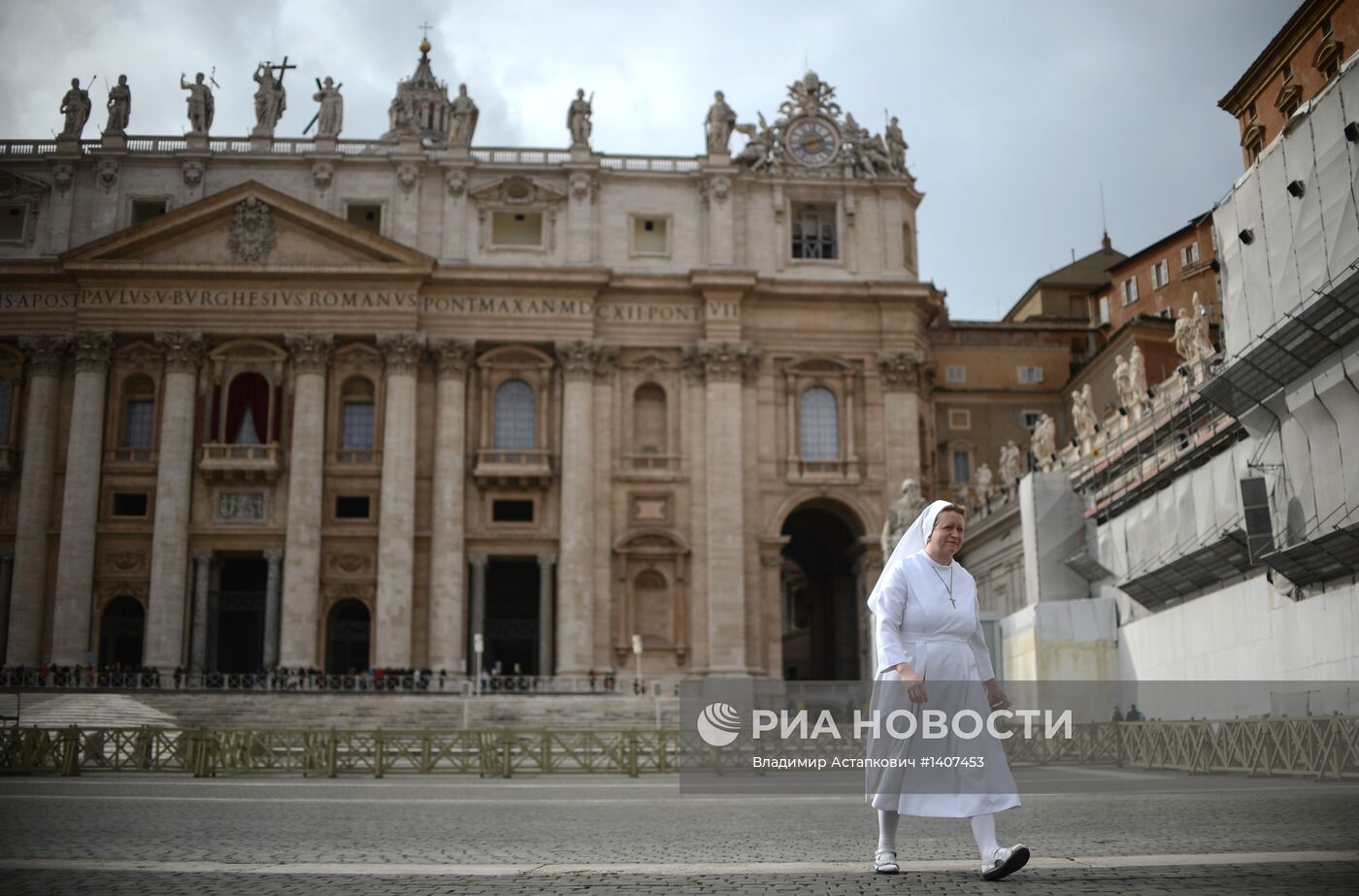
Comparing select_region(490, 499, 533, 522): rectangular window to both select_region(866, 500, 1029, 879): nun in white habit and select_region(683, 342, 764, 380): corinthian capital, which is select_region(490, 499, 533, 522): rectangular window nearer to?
select_region(683, 342, 764, 380): corinthian capital

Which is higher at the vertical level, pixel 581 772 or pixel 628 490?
pixel 628 490

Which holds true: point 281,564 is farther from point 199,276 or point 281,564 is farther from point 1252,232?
point 1252,232

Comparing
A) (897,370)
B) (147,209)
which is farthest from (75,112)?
(897,370)

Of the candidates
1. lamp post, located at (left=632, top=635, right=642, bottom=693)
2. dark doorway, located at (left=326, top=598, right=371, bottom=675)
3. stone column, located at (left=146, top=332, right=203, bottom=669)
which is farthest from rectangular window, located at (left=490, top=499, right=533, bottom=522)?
stone column, located at (left=146, top=332, right=203, bottom=669)

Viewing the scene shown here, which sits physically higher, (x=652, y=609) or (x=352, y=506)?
(x=352, y=506)

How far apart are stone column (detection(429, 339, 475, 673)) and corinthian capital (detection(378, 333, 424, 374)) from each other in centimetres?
86

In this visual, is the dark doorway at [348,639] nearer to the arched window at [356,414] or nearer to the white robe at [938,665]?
the arched window at [356,414]

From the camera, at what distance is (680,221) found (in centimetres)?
5619

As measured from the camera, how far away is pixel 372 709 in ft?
143

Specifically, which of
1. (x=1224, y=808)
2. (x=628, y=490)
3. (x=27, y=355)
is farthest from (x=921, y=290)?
(x=1224, y=808)

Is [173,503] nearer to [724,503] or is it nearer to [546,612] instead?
[546,612]

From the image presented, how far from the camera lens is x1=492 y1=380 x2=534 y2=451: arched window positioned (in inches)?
2138

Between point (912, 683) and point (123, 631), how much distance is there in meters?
50.5

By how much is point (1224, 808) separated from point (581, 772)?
1543cm
